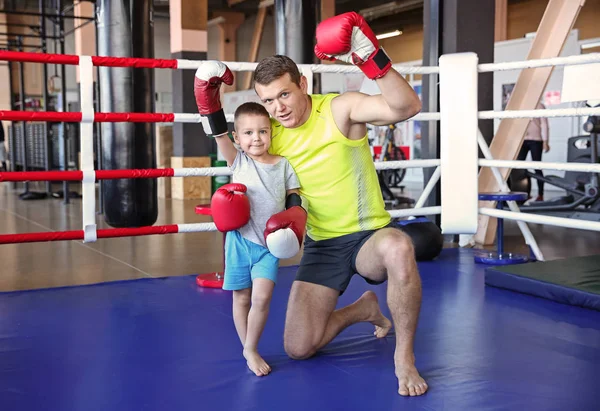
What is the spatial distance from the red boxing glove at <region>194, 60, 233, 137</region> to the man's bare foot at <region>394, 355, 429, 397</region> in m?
0.94

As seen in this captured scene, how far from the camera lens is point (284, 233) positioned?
1937mm

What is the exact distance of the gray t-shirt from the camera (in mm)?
2139

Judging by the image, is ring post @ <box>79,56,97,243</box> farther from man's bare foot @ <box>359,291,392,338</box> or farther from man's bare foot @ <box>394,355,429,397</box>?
man's bare foot @ <box>394,355,429,397</box>

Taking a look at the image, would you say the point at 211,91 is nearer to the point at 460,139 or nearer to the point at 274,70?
the point at 274,70

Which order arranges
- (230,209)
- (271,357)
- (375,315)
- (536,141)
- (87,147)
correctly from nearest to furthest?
1. (230,209)
2. (271,357)
3. (375,315)
4. (87,147)
5. (536,141)

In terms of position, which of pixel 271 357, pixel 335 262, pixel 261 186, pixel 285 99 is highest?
pixel 285 99

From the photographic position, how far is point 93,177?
3.20 metres

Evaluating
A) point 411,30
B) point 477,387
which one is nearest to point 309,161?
point 477,387

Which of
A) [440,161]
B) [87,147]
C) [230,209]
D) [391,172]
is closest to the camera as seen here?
[230,209]

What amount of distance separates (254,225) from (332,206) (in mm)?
280

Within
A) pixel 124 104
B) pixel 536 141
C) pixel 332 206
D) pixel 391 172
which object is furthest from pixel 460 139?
pixel 391 172

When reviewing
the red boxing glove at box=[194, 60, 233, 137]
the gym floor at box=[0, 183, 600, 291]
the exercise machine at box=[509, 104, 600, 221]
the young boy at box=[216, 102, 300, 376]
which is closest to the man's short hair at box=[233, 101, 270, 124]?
the young boy at box=[216, 102, 300, 376]

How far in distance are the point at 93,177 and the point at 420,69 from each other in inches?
84.7

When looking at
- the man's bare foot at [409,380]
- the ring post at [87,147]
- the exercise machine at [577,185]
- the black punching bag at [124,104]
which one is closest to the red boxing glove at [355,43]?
the man's bare foot at [409,380]
